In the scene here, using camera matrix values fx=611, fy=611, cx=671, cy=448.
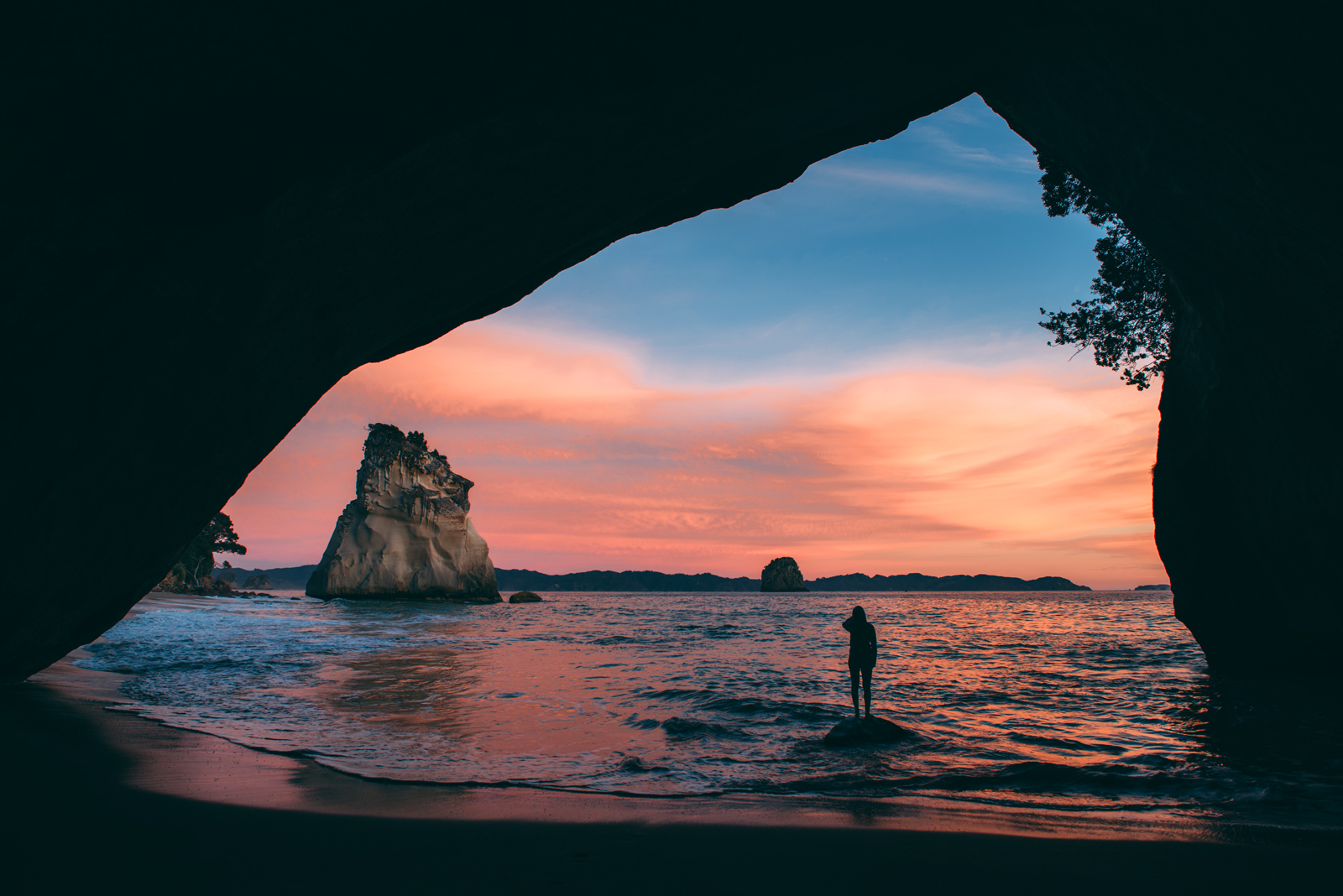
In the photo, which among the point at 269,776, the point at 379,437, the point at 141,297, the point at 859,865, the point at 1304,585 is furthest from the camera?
the point at 379,437

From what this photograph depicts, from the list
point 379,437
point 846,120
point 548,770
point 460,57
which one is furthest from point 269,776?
point 379,437

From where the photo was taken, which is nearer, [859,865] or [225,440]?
[859,865]

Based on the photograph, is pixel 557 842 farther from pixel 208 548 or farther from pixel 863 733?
pixel 208 548

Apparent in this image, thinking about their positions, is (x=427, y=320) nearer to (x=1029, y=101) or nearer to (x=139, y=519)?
(x=139, y=519)

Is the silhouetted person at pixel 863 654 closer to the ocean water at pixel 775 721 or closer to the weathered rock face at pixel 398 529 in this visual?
the ocean water at pixel 775 721

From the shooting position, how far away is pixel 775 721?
9.84m

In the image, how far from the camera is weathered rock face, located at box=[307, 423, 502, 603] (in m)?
58.5

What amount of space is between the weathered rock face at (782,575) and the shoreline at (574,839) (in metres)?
132

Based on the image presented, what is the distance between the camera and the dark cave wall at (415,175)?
11.8 ft

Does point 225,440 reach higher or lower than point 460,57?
lower

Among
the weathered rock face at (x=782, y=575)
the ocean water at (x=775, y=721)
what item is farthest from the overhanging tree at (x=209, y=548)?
the weathered rock face at (x=782, y=575)

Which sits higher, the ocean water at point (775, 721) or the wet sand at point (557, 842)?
the wet sand at point (557, 842)

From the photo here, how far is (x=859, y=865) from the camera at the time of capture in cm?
392

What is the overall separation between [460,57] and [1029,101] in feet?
23.9
